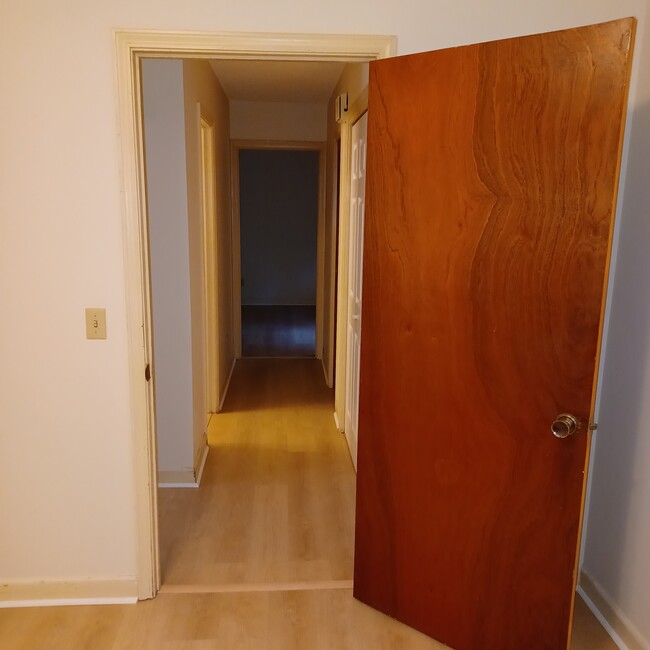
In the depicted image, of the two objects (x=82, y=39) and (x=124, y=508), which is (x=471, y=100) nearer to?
(x=82, y=39)

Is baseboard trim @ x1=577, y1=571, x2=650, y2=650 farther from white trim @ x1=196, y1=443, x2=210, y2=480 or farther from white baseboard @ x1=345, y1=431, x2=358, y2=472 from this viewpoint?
white trim @ x1=196, y1=443, x2=210, y2=480

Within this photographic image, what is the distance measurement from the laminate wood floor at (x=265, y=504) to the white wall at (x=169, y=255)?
1.12ft

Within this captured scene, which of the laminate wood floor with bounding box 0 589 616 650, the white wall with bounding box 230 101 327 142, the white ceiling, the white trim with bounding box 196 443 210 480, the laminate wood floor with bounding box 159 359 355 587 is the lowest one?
the laminate wood floor with bounding box 0 589 616 650

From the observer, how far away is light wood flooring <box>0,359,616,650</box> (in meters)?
2.09

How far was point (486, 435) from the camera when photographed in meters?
1.87

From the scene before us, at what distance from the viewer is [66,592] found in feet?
7.38

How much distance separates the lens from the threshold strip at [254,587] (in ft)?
7.70

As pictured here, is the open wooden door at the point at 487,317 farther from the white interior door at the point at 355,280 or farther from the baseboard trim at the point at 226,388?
the baseboard trim at the point at 226,388

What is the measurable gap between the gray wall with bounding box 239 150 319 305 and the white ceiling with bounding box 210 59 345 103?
309 centimetres

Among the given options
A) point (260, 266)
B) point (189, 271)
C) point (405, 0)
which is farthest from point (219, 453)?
point (260, 266)

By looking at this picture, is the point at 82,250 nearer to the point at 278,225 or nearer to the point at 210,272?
the point at 210,272

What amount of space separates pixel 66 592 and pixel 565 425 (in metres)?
1.86

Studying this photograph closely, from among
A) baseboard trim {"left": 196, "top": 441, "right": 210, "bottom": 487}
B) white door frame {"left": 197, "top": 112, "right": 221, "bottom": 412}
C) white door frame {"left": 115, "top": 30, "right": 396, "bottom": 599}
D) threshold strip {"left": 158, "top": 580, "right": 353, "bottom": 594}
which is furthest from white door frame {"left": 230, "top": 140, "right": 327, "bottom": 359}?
white door frame {"left": 115, "top": 30, "right": 396, "bottom": 599}

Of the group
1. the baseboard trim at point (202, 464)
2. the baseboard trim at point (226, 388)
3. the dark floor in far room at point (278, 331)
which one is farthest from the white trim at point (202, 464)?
the dark floor in far room at point (278, 331)
